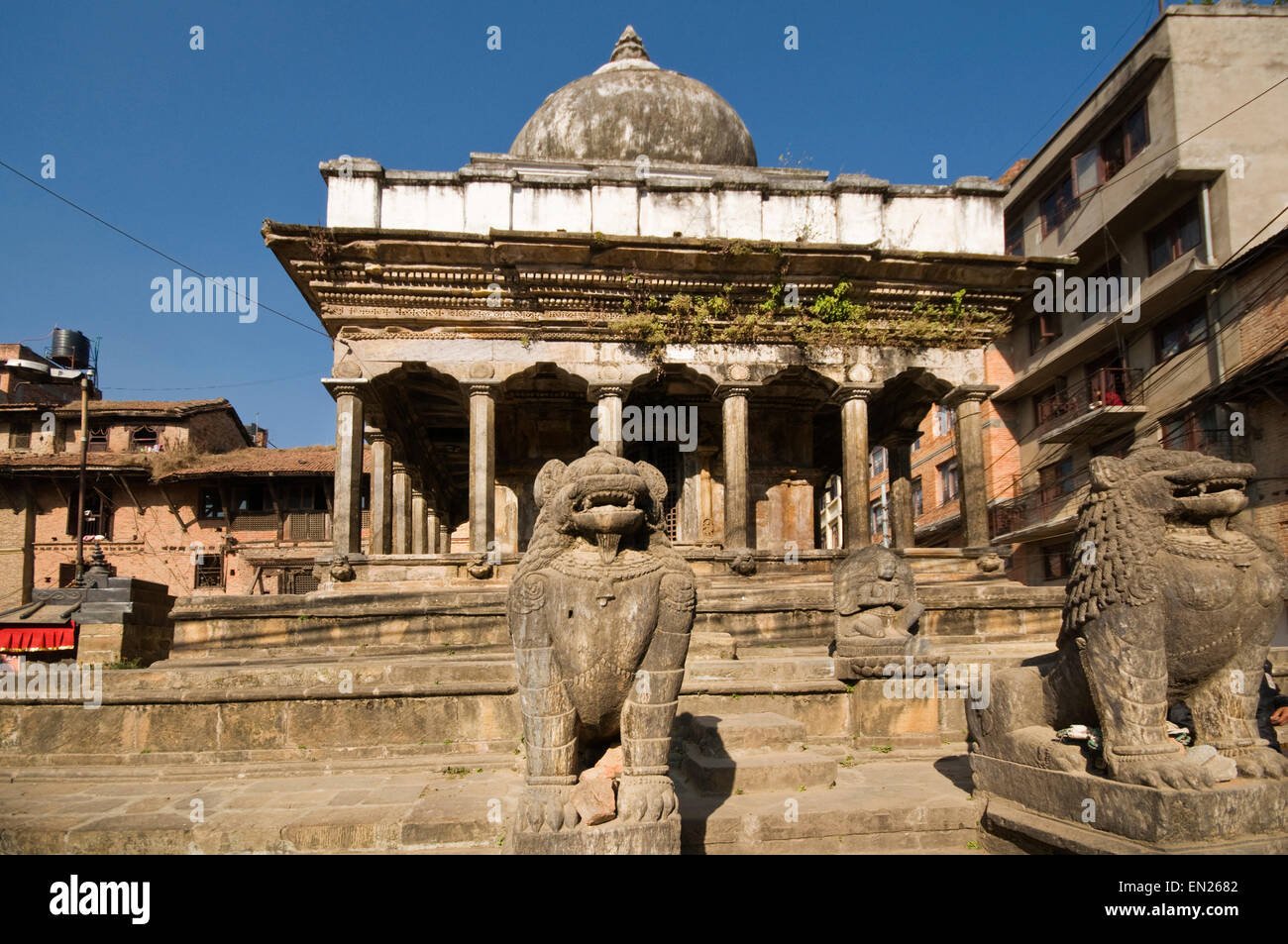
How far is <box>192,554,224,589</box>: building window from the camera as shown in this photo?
29969 mm

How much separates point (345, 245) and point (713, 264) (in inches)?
250

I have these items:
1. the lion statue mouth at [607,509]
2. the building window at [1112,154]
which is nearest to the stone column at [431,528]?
the lion statue mouth at [607,509]

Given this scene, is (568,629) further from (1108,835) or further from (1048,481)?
(1048,481)

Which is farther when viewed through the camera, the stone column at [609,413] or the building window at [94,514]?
the building window at [94,514]

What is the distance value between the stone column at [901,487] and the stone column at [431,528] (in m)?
12.2

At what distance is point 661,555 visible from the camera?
4.11m

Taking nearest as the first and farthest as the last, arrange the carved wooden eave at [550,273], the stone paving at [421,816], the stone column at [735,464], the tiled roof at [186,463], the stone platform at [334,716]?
the stone paving at [421,816] → the stone platform at [334,716] → the carved wooden eave at [550,273] → the stone column at [735,464] → the tiled roof at [186,463]

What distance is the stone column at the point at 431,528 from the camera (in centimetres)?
2184

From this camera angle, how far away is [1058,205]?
2402 cm

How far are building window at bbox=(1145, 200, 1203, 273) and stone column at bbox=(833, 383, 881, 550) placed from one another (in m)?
10.3

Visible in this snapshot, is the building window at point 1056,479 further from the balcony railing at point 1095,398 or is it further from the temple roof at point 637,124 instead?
the temple roof at point 637,124

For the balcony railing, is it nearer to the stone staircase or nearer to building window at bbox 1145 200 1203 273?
building window at bbox 1145 200 1203 273
